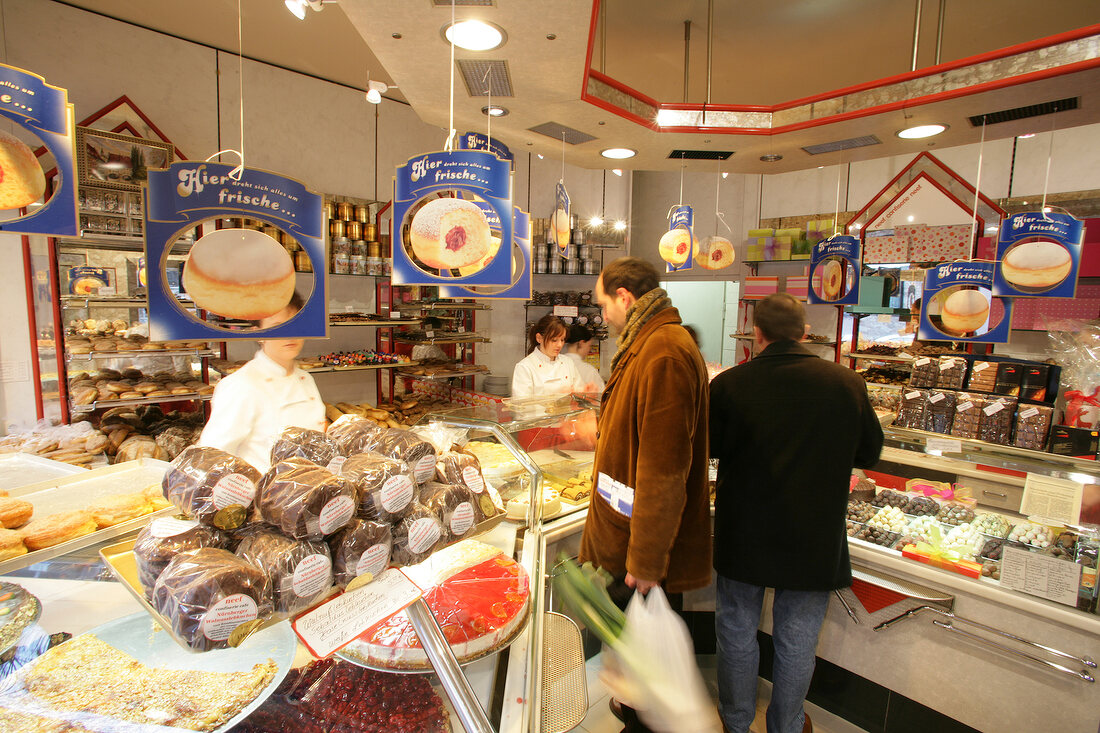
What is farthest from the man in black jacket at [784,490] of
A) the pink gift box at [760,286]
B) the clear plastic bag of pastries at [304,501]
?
the pink gift box at [760,286]

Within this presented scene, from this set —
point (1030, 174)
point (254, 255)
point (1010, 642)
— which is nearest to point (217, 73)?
point (254, 255)

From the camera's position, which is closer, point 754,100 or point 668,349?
point 668,349

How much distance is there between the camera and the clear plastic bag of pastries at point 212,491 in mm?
1063

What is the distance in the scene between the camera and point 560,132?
14.7 feet

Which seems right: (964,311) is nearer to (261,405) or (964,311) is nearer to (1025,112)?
(1025,112)

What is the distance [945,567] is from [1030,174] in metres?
5.49

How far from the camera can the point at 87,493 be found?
6.45ft

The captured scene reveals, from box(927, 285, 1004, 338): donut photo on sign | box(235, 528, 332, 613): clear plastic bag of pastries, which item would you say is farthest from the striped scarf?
box(927, 285, 1004, 338): donut photo on sign

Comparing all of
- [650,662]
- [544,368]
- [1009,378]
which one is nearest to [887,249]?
[1009,378]

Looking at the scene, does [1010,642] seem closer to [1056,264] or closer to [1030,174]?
[1056,264]

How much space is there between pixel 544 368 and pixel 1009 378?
145 inches

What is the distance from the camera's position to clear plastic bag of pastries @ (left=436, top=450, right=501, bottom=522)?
1410mm

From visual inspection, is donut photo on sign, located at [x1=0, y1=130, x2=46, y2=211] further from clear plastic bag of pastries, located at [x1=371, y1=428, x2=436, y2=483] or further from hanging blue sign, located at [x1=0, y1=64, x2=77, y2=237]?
clear plastic bag of pastries, located at [x1=371, y1=428, x2=436, y2=483]

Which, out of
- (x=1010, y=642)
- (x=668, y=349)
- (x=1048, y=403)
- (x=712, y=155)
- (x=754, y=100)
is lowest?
(x=1010, y=642)
